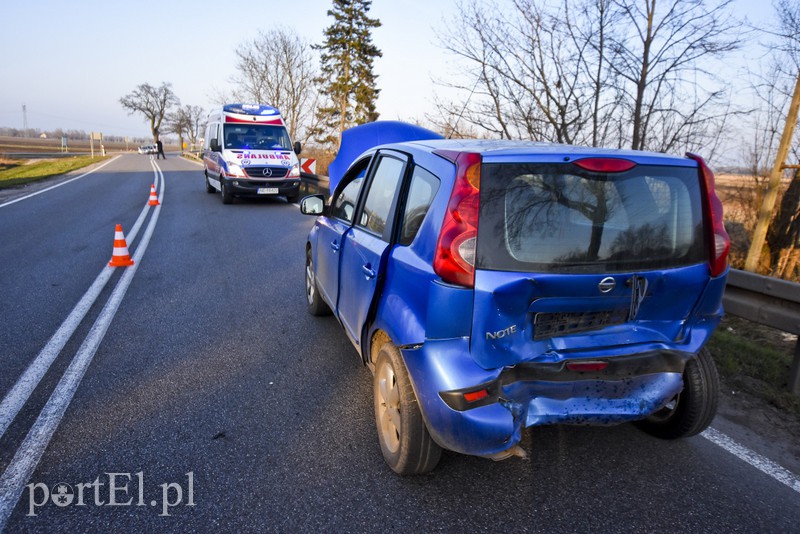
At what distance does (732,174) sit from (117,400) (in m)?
8.60

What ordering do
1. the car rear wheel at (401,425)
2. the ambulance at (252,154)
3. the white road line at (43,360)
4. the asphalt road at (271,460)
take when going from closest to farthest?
1. the asphalt road at (271,460)
2. the car rear wheel at (401,425)
3. the white road line at (43,360)
4. the ambulance at (252,154)

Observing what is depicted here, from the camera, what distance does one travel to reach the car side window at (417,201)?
2.47 meters

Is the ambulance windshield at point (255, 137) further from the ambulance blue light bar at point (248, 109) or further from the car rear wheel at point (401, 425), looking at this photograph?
the car rear wheel at point (401, 425)

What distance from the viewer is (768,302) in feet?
11.6

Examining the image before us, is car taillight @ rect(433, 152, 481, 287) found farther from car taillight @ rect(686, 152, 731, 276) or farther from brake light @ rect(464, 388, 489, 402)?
car taillight @ rect(686, 152, 731, 276)

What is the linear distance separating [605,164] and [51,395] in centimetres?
373

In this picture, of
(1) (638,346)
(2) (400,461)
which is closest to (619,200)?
(1) (638,346)

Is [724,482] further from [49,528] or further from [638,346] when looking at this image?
[49,528]

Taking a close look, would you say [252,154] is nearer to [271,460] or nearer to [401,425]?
[271,460]

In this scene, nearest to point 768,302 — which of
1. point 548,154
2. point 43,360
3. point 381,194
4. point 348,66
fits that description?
point 548,154

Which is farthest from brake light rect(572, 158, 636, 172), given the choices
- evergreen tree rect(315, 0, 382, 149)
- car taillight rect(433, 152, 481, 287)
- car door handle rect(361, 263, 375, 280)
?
evergreen tree rect(315, 0, 382, 149)

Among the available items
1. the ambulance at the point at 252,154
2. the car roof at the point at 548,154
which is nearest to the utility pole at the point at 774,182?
the car roof at the point at 548,154

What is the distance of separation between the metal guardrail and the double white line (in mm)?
4681

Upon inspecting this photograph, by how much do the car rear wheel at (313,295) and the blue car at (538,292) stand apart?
2.20 metres
